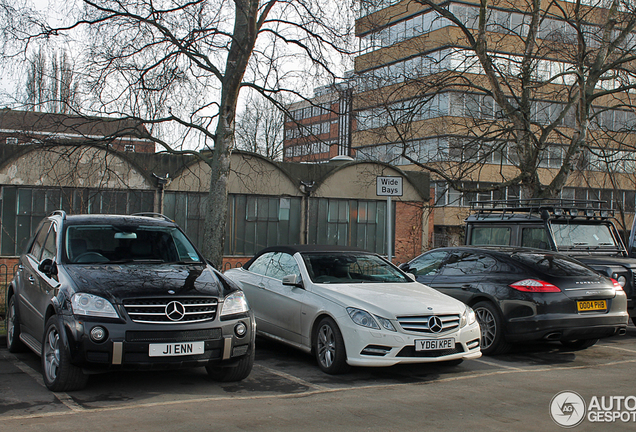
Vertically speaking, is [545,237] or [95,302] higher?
[545,237]

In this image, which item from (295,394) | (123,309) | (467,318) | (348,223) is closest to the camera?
(123,309)

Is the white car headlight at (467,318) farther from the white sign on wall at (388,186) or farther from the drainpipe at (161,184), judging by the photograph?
the drainpipe at (161,184)

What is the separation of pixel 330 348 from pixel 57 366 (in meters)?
3.02

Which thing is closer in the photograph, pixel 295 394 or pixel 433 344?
pixel 295 394

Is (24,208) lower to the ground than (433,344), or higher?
higher

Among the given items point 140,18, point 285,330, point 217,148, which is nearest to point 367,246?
point 217,148

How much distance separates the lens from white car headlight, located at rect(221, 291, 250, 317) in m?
6.60

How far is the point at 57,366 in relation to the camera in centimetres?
621

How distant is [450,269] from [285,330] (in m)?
3.12

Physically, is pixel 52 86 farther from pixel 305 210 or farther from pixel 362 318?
pixel 305 210

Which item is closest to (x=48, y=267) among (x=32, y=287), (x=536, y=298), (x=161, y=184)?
(x=32, y=287)

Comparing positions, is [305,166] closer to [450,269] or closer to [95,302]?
[450,269]

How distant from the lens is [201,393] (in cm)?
644

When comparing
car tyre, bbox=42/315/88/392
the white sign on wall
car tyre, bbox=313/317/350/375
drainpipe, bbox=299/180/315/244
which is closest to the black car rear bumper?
car tyre, bbox=313/317/350/375
